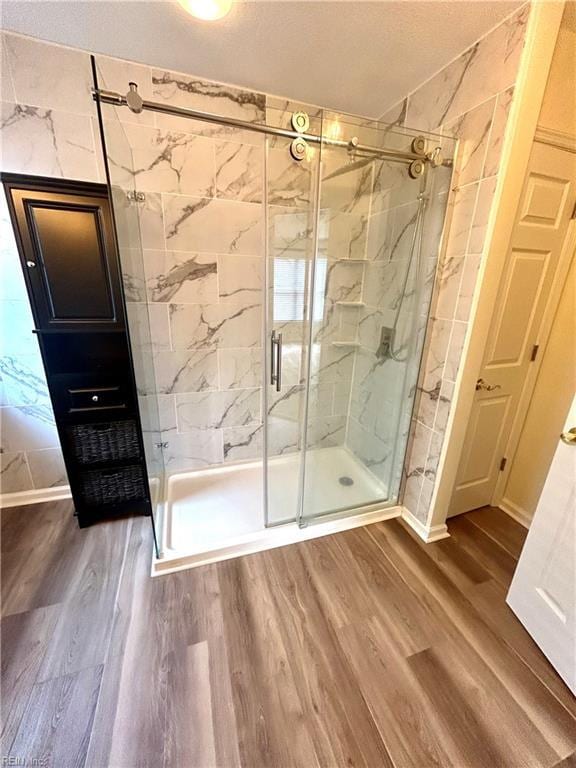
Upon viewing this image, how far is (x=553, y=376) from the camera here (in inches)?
68.3

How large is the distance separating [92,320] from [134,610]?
139 cm

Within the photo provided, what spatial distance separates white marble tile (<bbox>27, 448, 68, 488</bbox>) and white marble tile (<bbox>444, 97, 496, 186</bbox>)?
2736 mm

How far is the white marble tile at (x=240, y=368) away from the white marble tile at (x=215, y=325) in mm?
58

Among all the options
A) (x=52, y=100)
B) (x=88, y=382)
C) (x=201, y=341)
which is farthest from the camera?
(x=201, y=341)

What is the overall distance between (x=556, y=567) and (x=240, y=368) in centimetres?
192

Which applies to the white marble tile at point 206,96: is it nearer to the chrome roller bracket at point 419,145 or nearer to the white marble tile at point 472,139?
the chrome roller bracket at point 419,145

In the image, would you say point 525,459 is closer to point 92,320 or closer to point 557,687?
point 557,687

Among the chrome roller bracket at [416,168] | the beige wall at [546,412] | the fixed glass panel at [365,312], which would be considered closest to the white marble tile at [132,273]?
the fixed glass panel at [365,312]

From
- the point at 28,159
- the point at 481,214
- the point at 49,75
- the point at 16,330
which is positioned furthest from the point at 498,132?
the point at 16,330

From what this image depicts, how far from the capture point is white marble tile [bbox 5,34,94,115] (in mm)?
1425

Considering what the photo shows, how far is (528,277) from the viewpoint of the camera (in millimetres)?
1524

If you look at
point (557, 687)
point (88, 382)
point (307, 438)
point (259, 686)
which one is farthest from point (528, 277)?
point (88, 382)

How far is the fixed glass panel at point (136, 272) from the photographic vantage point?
4.16 ft

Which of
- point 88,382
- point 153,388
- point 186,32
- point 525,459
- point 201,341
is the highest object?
point 186,32
